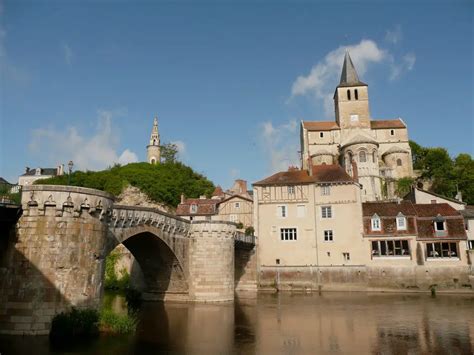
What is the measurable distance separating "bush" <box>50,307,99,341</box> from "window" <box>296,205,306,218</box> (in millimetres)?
25761

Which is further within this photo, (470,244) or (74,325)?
(470,244)

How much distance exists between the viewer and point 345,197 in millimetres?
38031

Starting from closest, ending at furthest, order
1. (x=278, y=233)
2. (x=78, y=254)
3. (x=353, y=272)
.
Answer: (x=78, y=254) < (x=353, y=272) < (x=278, y=233)

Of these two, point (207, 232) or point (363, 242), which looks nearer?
point (207, 232)

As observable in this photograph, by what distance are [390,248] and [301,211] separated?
28.5 ft

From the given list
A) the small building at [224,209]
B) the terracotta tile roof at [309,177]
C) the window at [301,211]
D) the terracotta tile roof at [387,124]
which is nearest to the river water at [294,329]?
the window at [301,211]

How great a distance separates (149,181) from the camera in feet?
179

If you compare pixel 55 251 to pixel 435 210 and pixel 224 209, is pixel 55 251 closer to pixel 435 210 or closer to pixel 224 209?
pixel 224 209

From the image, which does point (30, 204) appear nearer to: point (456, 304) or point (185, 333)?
point (185, 333)

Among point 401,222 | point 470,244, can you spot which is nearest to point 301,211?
point 401,222

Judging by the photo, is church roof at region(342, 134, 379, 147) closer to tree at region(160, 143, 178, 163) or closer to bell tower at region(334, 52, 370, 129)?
bell tower at region(334, 52, 370, 129)

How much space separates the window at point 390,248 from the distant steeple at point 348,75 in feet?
108

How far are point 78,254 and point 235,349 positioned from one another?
7300 mm

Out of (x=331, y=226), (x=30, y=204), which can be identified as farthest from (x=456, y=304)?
(x=30, y=204)
